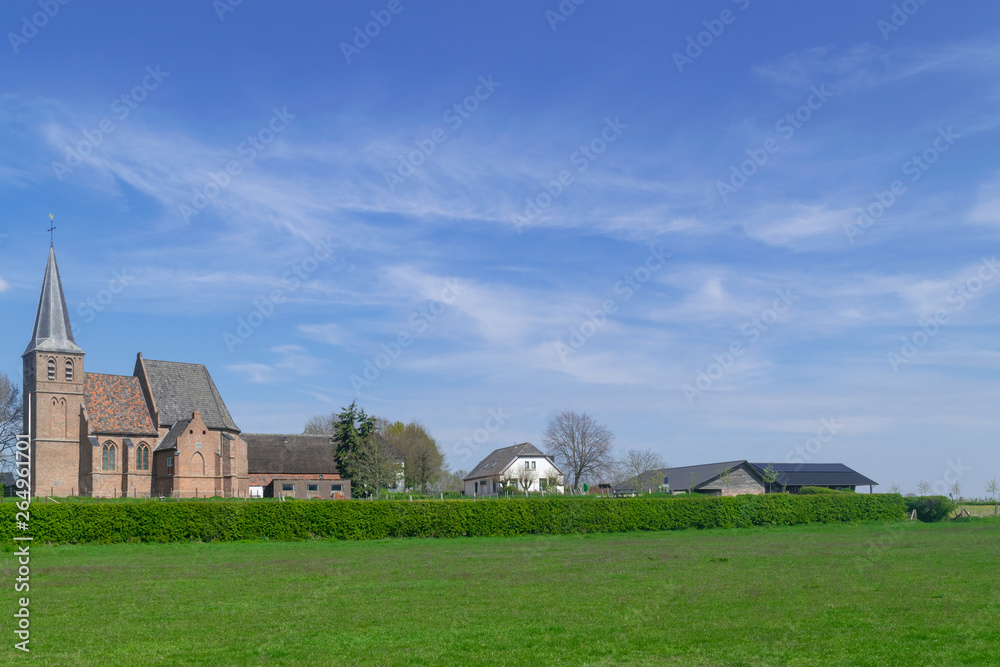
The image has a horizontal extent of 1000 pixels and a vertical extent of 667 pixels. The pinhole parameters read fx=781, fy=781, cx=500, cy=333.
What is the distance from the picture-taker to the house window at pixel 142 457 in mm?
71688

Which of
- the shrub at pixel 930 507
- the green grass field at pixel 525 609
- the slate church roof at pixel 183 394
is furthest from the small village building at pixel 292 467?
the green grass field at pixel 525 609

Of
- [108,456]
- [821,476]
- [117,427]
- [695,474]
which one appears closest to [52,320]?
[117,427]

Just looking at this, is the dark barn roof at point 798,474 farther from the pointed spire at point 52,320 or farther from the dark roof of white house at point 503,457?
the pointed spire at point 52,320

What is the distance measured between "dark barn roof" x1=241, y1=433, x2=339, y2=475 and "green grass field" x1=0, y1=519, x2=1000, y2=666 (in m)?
56.5

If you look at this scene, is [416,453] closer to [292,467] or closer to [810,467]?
[292,467]

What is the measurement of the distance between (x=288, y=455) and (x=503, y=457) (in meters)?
28.1

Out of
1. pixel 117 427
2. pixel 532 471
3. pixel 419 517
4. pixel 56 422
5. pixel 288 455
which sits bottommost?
pixel 419 517

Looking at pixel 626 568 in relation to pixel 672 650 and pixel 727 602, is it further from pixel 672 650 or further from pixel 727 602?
pixel 672 650

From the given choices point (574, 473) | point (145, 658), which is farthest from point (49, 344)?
point (145, 658)

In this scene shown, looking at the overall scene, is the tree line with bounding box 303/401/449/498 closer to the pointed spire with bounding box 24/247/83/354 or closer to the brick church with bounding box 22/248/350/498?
the brick church with bounding box 22/248/350/498

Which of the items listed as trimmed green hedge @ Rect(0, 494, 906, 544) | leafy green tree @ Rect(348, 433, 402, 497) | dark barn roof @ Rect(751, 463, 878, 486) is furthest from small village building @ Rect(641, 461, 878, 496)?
leafy green tree @ Rect(348, 433, 402, 497)

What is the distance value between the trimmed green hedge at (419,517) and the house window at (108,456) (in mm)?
39308

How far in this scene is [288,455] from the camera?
276ft

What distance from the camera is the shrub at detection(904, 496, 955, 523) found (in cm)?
5122
